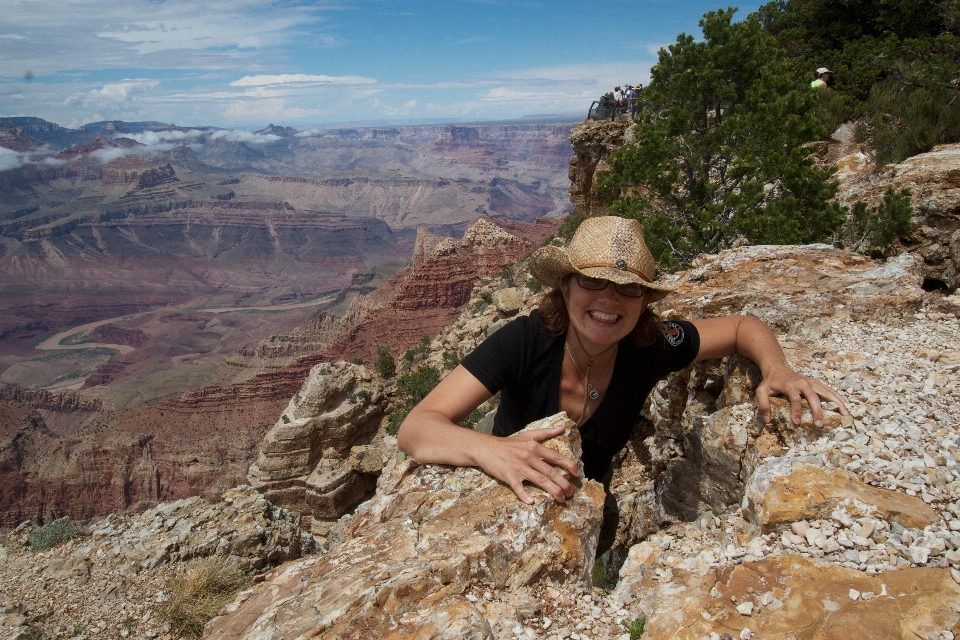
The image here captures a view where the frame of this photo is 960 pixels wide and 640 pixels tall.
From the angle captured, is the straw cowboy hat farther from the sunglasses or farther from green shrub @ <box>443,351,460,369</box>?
green shrub @ <box>443,351,460,369</box>

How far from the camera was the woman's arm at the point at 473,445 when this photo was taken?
229cm

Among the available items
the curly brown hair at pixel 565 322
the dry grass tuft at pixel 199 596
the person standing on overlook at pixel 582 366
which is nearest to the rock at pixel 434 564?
the person standing on overlook at pixel 582 366

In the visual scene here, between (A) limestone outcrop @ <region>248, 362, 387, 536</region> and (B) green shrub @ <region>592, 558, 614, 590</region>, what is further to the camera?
(A) limestone outcrop @ <region>248, 362, 387, 536</region>

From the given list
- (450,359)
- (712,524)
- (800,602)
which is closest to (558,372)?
(712,524)

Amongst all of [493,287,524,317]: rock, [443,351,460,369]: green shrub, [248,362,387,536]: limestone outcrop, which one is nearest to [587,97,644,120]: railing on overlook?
[493,287,524,317]: rock

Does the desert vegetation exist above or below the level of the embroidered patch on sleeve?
above

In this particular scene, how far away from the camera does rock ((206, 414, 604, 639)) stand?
6.25 ft

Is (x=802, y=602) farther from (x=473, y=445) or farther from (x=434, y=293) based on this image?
(x=434, y=293)

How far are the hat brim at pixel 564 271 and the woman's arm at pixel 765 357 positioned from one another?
417mm

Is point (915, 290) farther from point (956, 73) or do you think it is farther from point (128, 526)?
point (956, 73)

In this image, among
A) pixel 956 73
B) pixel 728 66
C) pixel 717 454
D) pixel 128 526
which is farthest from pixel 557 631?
pixel 956 73

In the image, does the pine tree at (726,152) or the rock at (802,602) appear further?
the pine tree at (726,152)

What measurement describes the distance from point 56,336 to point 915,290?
142 m

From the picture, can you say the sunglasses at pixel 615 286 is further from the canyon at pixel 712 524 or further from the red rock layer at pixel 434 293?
the red rock layer at pixel 434 293
